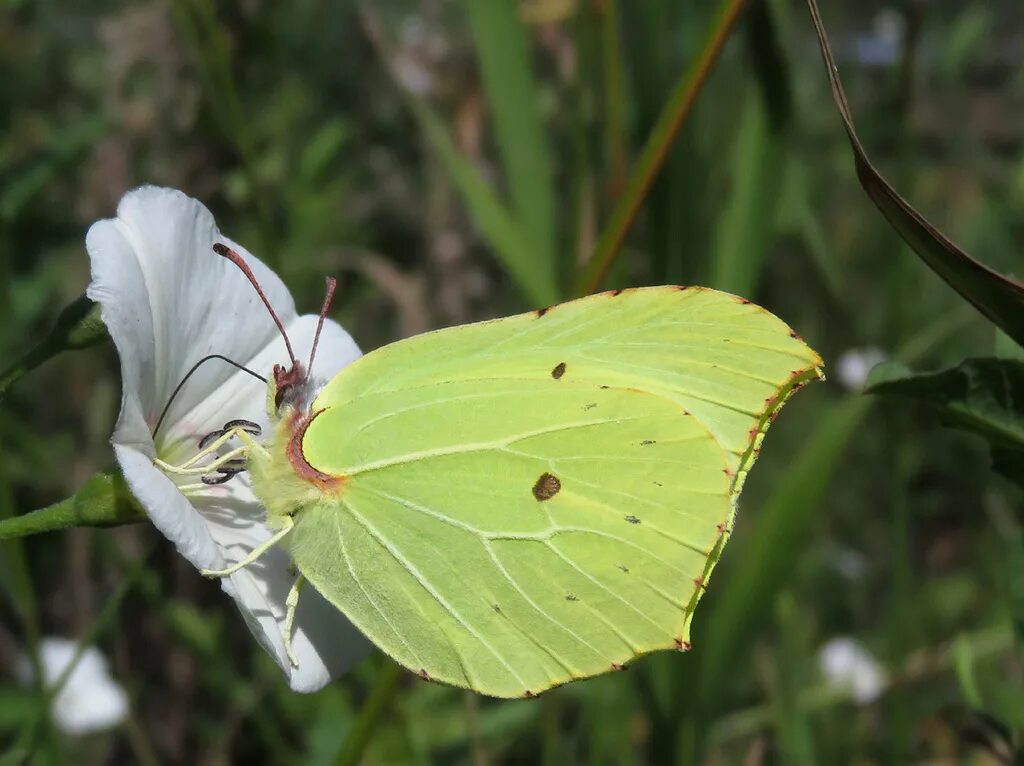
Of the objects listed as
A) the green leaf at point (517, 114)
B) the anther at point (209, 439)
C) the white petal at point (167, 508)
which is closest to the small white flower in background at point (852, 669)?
the green leaf at point (517, 114)

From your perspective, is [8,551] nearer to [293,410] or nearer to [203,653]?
[293,410]

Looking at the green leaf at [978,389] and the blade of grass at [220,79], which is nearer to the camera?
the green leaf at [978,389]

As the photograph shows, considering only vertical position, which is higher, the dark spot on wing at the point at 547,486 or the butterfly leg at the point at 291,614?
the dark spot on wing at the point at 547,486

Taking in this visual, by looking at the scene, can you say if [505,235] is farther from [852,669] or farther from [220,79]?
[852,669]

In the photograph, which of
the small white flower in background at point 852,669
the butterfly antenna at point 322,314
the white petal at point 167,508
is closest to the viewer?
the white petal at point 167,508

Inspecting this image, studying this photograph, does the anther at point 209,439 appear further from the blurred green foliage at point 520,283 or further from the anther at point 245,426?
the blurred green foliage at point 520,283
